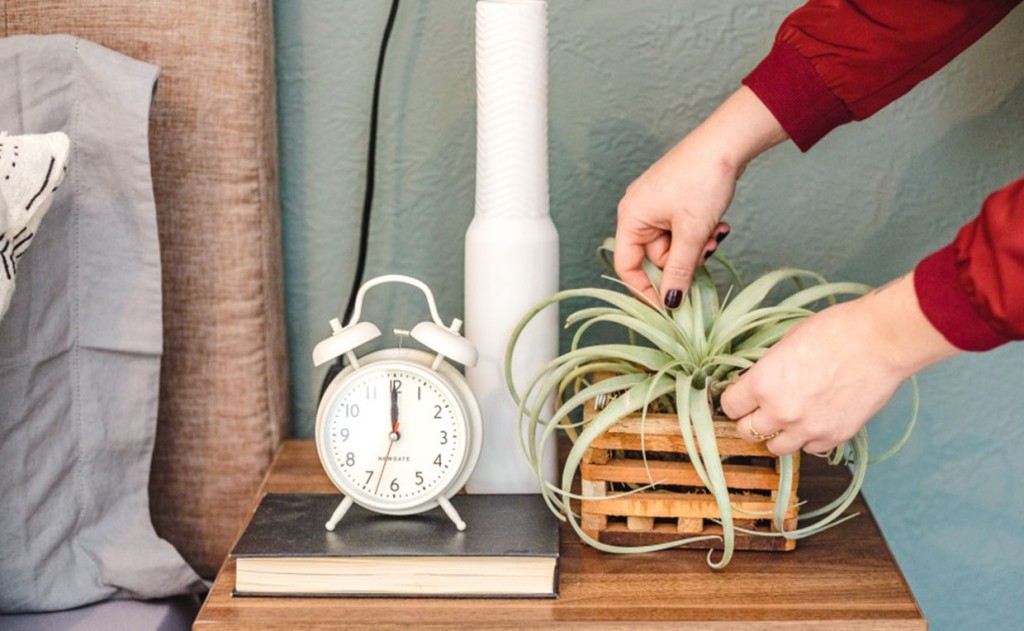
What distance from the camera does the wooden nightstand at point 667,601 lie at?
0.84 m

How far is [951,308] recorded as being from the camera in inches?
29.2

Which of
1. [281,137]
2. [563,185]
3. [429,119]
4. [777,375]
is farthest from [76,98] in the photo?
[777,375]

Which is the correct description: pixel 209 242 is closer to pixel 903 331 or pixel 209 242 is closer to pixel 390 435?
pixel 390 435

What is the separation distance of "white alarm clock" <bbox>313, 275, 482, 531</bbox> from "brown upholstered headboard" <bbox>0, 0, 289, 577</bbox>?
0.22m

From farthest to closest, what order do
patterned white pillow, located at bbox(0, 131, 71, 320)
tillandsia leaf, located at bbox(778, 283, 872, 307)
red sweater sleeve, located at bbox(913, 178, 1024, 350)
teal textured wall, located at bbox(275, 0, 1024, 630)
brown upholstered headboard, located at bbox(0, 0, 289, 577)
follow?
1. teal textured wall, located at bbox(275, 0, 1024, 630)
2. brown upholstered headboard, located at bbox(0, 0, 289, 577)
3. tillandsia leaf, located at bbox(778, 283, 872, 307)
4. patterned white pillow, located at bbox(0, 131, 71, 320)
5. red sweater sleeve, located at bbox(913, 178, 1024, 350)

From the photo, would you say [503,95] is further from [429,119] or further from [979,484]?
[979,484]

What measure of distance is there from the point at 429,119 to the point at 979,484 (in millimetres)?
792

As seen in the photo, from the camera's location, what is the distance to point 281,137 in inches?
48.2

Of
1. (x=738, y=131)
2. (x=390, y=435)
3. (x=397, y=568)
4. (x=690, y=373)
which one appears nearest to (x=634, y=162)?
(x=738, y=131)

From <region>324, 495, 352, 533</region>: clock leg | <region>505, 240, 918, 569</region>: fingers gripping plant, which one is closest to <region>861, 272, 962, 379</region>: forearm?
<region>505, 240, 918, 569</region>: fingers gripping plant

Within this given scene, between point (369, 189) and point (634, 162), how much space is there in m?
0.30

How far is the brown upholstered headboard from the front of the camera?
1084 millimetres

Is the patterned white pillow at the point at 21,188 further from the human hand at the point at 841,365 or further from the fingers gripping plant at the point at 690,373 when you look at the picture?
the human hand at the point at 841,365

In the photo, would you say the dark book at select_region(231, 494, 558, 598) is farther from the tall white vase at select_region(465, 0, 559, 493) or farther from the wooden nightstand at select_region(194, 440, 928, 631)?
the tall white vase at select_region(465, 0, 559, 493)
